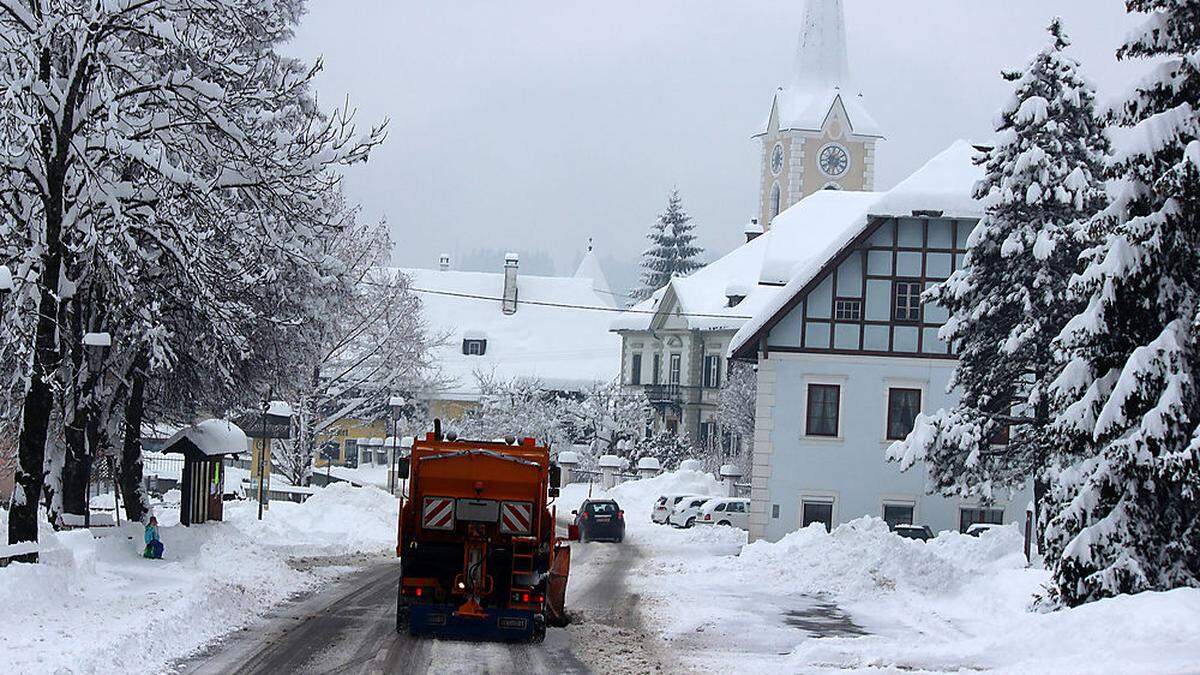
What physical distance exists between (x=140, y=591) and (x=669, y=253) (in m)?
87.3

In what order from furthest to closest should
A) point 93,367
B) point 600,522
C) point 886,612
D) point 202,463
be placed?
point 600,522
point 202,463
point 886,612
point 93,367

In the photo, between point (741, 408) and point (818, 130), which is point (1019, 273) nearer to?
point (741, 408)

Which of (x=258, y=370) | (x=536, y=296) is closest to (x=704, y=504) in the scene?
(x=258, y=370)

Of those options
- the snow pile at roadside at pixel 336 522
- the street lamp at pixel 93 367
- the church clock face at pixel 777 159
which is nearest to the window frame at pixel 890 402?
the snow pile at roadside at pixel 336 522

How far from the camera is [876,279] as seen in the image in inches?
1577

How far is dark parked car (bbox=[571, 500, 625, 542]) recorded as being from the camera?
4369cm

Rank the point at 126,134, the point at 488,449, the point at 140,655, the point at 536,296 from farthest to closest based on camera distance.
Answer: the point at 536,296, the point at 126,134, the point at 488,449, the point at 140,655

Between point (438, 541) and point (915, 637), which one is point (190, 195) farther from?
point (915, 637)

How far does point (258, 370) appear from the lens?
28906 millimetres

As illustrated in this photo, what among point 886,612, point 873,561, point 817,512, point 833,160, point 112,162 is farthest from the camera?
point 833,160

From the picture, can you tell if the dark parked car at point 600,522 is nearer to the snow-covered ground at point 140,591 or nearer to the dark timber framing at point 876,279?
the dark timber framing at point 876,279

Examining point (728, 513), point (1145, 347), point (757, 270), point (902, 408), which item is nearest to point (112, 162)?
point (1145, 347)

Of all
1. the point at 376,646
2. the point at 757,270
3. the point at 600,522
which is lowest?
the point at 600,522

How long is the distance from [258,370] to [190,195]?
29.9 ft
